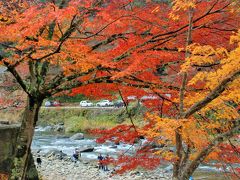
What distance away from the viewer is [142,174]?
18.6 m

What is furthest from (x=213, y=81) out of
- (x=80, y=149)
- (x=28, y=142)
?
(x=80, y=149)

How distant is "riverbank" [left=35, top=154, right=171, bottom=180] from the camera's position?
17.2m

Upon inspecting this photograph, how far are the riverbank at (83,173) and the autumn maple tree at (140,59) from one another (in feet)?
20.1

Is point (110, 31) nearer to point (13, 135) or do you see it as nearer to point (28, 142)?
point (28, 142)

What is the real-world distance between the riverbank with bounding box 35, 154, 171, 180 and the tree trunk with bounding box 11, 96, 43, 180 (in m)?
6.96

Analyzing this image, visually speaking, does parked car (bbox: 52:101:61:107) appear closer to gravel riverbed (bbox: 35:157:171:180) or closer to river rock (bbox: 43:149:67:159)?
river rock (bbox: 43:149:67:159)

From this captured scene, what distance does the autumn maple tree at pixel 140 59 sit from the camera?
7391 mm

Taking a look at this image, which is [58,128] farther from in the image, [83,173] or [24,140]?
[24,140]

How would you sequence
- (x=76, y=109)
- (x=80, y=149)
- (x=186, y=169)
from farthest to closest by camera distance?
(x=76, y=109), (x=80, y=149), (x=186, y=169)

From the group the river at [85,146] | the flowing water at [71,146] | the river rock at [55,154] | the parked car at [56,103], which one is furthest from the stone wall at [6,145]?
the parked car at [56,103]

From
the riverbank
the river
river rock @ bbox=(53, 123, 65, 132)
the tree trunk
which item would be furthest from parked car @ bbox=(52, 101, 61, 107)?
the tree trunk

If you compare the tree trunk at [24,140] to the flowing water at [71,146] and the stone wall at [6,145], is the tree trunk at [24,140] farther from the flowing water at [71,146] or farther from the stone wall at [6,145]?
the flowing water at [71,146]

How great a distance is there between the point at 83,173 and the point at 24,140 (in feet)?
32.6

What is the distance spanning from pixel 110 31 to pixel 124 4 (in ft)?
2.98
